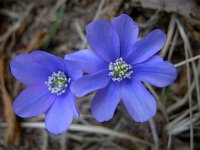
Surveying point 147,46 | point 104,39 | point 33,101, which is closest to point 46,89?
point 33,101

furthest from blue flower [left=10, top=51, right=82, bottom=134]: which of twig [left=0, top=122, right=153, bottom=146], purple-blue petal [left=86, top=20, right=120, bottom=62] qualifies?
twig [left=0, top=122, right=153, bottom=146]

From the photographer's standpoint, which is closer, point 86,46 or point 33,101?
point 33,101

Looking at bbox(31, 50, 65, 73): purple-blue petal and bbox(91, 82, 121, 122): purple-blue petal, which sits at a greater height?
bbox(31, 50, 65, 73): purple-blue petal

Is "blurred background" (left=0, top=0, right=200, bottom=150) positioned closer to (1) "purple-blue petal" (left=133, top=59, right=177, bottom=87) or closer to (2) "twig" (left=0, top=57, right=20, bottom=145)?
(2) "twig" (left=0, top=57, right=20, bottom=145)

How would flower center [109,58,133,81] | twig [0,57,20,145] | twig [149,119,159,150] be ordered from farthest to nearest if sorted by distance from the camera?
twig [0,57,20,145], twig [149,119,159,150], flower center [109,58,133,81]

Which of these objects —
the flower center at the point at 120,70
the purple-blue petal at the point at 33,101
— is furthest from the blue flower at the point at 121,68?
the purple-blue petal at the point at 33,101

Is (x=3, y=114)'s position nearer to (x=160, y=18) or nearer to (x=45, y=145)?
(x=45, y=145)

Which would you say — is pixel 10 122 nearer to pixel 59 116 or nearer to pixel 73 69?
pixel 59 116
